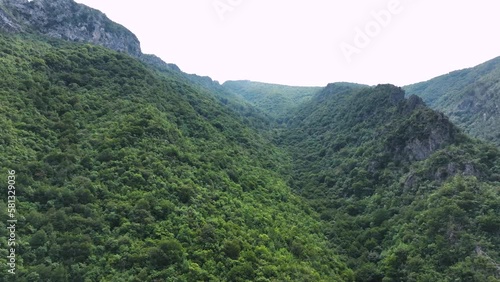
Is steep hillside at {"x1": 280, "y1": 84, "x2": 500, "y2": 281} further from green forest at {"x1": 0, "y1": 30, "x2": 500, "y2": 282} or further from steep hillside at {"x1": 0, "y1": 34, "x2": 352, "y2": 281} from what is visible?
steep hillside at {"x1": 0, "y1": 34, "x2": 352, "y2": 281}

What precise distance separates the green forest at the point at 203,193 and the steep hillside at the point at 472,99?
97.5 feet

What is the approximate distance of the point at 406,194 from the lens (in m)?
59.9

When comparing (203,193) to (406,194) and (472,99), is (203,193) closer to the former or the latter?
(406,194)

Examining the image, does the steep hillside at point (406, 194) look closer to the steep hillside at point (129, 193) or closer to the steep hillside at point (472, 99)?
the steep hillside at point (129, 193)

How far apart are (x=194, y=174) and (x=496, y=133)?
78852 mm

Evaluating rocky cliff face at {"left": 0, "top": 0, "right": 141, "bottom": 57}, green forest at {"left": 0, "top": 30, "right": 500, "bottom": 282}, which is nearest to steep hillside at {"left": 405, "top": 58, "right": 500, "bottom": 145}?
green forest at {"left": 0, "top": 30, "right": 500, "bottom": 282}

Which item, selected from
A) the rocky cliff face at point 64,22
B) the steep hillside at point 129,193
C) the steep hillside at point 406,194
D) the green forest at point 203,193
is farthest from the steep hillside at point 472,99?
the rocky cliff face at point 64,22

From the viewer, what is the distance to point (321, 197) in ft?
245

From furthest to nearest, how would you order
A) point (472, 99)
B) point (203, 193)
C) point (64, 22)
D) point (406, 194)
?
1. point (472, 99)
2. point (64, 22)
3. point (406, 194)
4. point (203, 193)

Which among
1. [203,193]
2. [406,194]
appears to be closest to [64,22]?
[203,193]

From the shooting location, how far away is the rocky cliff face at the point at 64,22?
99.3 meters

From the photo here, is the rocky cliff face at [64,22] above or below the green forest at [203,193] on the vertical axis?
above

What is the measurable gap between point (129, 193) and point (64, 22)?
9612 centimetres

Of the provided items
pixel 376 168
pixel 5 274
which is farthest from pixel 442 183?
pixel 5 274
